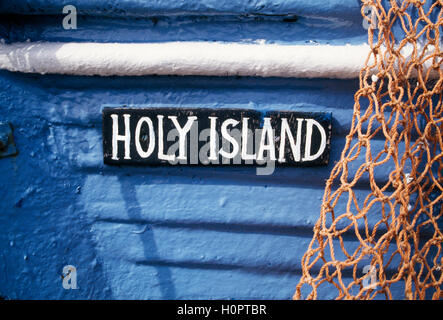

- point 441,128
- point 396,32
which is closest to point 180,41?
point 396,32

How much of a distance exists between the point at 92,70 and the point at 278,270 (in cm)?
98

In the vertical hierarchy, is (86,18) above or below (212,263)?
above

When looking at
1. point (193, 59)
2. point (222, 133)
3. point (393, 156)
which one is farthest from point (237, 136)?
point (393, 156)

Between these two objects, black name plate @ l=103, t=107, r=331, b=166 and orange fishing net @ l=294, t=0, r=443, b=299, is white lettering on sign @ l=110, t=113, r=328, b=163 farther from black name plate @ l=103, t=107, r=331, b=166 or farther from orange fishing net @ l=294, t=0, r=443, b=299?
orange fishing net @ l=294, t=0, r=443, b=299

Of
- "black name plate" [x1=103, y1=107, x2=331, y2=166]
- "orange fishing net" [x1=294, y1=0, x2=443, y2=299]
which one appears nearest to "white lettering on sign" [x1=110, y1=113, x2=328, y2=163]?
"black name plate" [x1=103, y1=107, x2=331, y2=166]

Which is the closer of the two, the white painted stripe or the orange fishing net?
the orange fishing net

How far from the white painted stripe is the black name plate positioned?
0.44 ft

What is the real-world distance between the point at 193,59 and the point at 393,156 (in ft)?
2.19

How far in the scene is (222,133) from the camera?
1065 millimetres

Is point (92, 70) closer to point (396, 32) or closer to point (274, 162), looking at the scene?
point (274, 162)

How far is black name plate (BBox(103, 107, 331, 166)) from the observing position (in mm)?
1058

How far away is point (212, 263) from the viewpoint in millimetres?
1188

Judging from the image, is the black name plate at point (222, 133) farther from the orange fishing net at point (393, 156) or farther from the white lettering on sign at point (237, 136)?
the orange fishing net at point (393, 156)

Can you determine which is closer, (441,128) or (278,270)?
(441,128)
